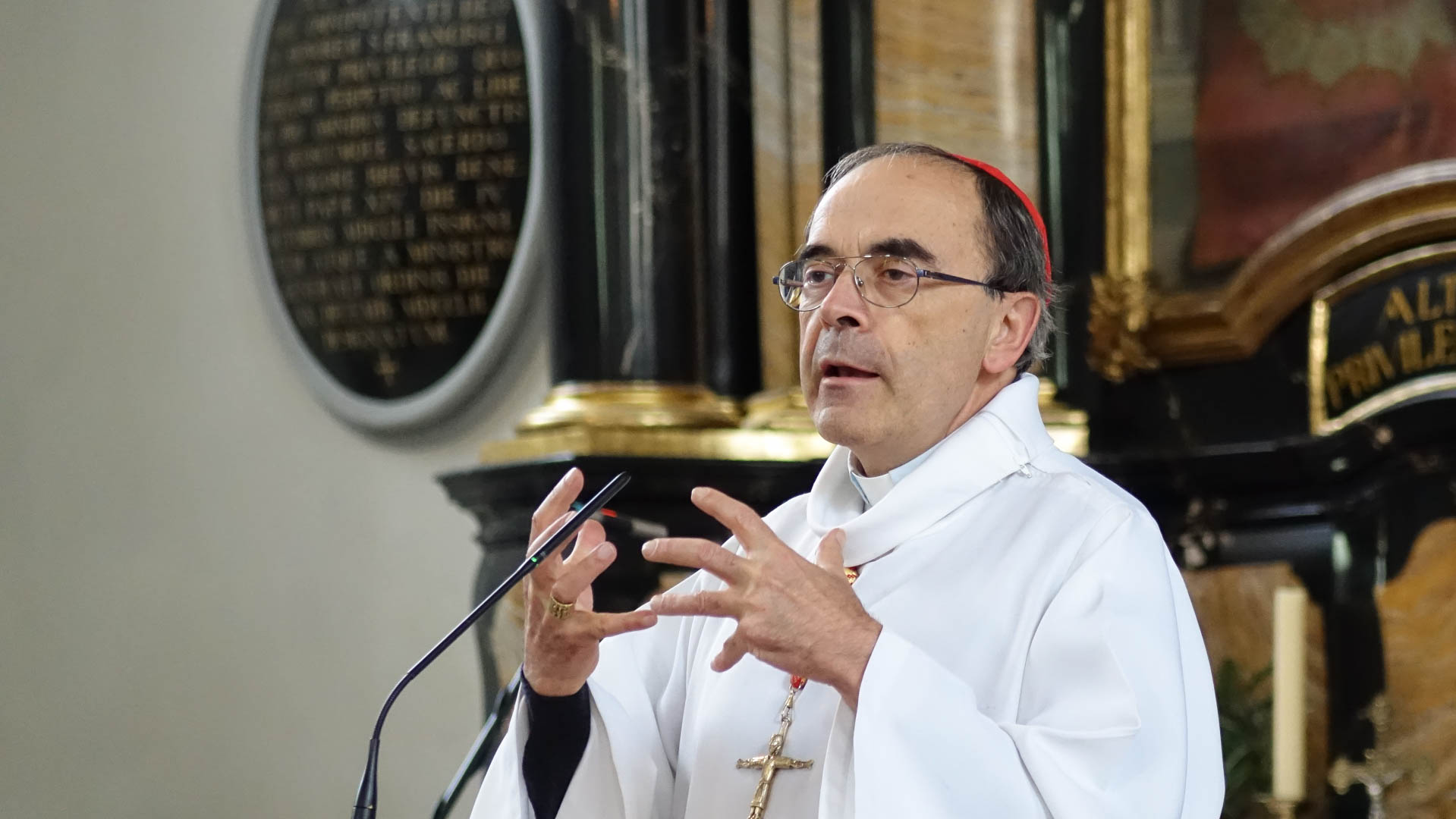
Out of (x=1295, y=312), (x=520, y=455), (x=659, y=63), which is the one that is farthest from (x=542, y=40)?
(x=1295, y=312)

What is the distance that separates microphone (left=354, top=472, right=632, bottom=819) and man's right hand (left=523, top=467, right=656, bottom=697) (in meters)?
0.03

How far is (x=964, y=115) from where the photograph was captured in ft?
15.4

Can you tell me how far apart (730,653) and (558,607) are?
35 centimetres

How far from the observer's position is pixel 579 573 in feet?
7.65

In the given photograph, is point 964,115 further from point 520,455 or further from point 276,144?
point 276,144

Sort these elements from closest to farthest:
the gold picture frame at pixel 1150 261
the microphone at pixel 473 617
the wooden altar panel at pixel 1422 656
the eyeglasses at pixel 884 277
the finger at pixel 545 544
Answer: the microphone at pixel 473 617 < the finger at pixel 545 544 < the eyeglasses at pixel 884 277 < the wooden altar panel at pixel 1422 656 < the gold picture frame at pixel 1150 261

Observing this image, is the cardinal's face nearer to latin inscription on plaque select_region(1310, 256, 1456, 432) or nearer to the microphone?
the microphone

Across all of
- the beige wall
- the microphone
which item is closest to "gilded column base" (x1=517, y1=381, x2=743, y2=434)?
the beige wall

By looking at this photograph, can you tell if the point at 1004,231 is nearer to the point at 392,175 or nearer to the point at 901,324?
the point at 901,324

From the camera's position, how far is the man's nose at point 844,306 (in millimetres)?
2463

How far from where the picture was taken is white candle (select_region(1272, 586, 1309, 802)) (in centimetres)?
330

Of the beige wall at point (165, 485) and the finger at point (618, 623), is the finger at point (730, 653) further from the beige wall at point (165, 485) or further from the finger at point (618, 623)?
the beige wall at point (165, 485)

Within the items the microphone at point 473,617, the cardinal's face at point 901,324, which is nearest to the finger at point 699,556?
the microphone at point 473,617

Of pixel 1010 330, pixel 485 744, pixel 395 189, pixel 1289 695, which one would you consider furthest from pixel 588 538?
pixel 395 189
